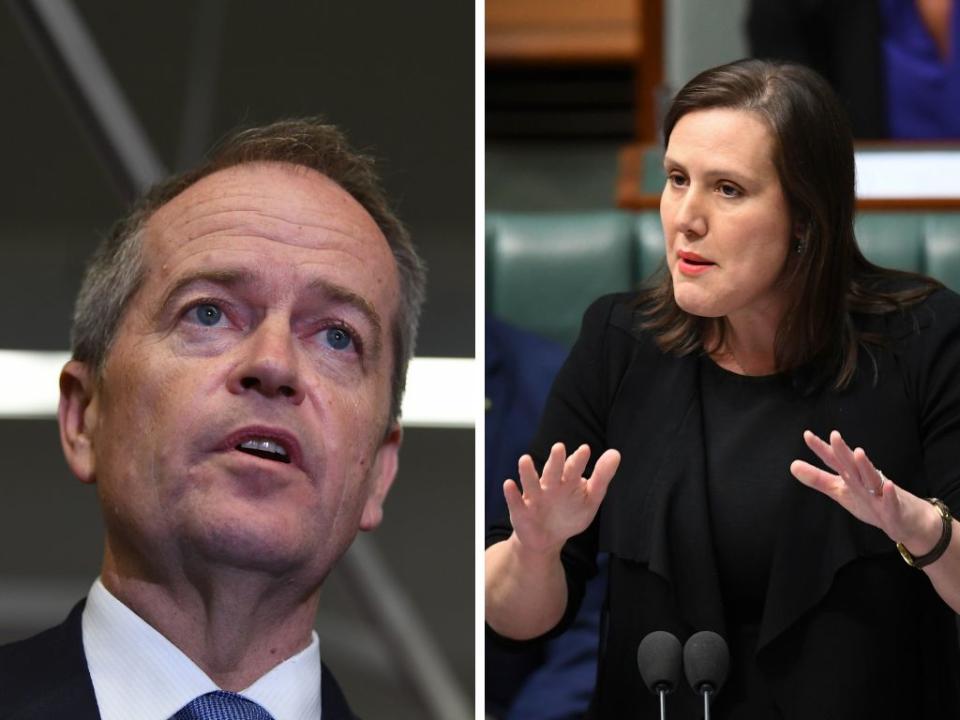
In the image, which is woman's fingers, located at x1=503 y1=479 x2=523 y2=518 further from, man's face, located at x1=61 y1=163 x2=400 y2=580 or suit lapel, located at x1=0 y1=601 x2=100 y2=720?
suit lapel, located at x1=0 y1=601 x2=100 y2=720

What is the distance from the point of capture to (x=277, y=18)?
5.83 ft

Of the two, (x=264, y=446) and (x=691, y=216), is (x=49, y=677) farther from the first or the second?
(x=691, y=216)

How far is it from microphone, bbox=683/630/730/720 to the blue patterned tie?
0.43 m

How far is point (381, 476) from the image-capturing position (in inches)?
65.2

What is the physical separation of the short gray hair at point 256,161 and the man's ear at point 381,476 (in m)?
0.03

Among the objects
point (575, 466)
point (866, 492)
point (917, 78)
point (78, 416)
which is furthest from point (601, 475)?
point (917, 78)

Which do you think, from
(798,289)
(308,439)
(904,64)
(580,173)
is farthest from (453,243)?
(580,173)

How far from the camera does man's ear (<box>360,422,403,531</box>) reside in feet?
5.40

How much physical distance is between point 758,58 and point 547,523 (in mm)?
512

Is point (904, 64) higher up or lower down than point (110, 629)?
higher up

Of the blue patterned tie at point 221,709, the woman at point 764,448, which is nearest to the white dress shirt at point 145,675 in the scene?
the blue patterned tie at point 221,709

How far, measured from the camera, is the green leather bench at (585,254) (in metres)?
1.55

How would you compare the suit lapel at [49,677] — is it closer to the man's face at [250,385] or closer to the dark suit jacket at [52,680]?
the dark suit jacket at [52,680]

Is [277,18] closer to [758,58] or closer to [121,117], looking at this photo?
[121,117]
